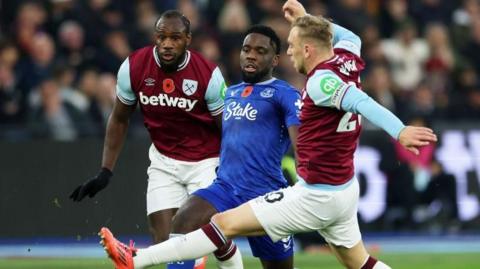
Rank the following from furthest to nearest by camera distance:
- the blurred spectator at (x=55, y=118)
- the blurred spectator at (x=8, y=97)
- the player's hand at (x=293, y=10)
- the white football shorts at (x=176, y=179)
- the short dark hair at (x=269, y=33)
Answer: the blurred spectator at (x=8, y=97), the blurred spectator at (x=55, y=118), the white football shorts at (x=176, y=179), the short dark hair at (x=269, y=33), the player's hand at (x=293, y=10)

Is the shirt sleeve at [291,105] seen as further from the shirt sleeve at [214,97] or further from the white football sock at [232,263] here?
the white football sock at [232,263]

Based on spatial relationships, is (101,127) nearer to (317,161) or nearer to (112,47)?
(112,47)

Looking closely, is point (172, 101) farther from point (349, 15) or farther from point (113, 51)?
point (349, 15)

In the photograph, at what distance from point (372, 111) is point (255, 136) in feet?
5.72

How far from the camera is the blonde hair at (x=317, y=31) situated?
30.1 feet

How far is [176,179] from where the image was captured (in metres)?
10.9

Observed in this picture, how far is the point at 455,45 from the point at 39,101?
23.6 ft

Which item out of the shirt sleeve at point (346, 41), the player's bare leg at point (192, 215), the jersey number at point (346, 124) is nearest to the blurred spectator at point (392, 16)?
the shirt sleeve at point (346, 41)

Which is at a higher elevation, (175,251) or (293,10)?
(293,10)

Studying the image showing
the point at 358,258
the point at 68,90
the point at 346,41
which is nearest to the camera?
the point at 358,258

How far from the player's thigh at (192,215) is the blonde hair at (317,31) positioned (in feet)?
5.35

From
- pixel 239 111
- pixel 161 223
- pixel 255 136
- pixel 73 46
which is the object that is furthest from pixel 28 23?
pixel 255 136

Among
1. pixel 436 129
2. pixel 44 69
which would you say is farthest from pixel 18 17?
pixel 436 129

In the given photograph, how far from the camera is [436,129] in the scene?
17.9 meters
